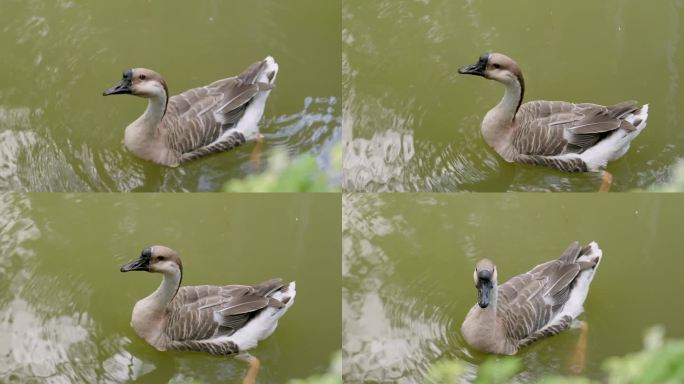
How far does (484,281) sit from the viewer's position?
144 inches

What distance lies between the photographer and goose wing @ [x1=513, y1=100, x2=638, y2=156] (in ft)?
12.7

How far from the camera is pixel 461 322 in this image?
153 inches

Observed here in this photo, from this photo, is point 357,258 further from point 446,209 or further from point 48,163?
point 48,163

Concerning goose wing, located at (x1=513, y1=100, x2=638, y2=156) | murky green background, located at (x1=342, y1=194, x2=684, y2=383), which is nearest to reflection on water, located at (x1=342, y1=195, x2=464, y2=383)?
murky green background, located at (x1=342, y1=194, x2=684, y2=383)

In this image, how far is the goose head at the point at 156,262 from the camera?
371 cm

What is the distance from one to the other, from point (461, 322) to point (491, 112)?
3.44 ft

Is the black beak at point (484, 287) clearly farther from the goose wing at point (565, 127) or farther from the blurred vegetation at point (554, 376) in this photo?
the goose wing at point (565, 127)

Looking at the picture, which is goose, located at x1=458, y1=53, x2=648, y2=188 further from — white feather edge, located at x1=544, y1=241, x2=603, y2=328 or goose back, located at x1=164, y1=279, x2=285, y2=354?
goose back, located at x1=164, y1=279, x2=285, y2=354

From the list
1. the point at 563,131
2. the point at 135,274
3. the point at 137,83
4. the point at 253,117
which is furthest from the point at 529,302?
the point at 137,83

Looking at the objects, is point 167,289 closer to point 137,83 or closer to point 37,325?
point 37,325

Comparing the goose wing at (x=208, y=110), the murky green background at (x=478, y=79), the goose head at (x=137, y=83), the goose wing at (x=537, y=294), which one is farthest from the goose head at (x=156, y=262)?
the goose wing at (x=537, y=294)

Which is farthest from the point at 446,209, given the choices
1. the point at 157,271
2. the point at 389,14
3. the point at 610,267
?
the point at 157,271

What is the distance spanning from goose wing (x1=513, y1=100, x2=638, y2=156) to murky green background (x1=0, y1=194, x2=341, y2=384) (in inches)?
39.2

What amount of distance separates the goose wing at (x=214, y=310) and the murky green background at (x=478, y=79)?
75cm
